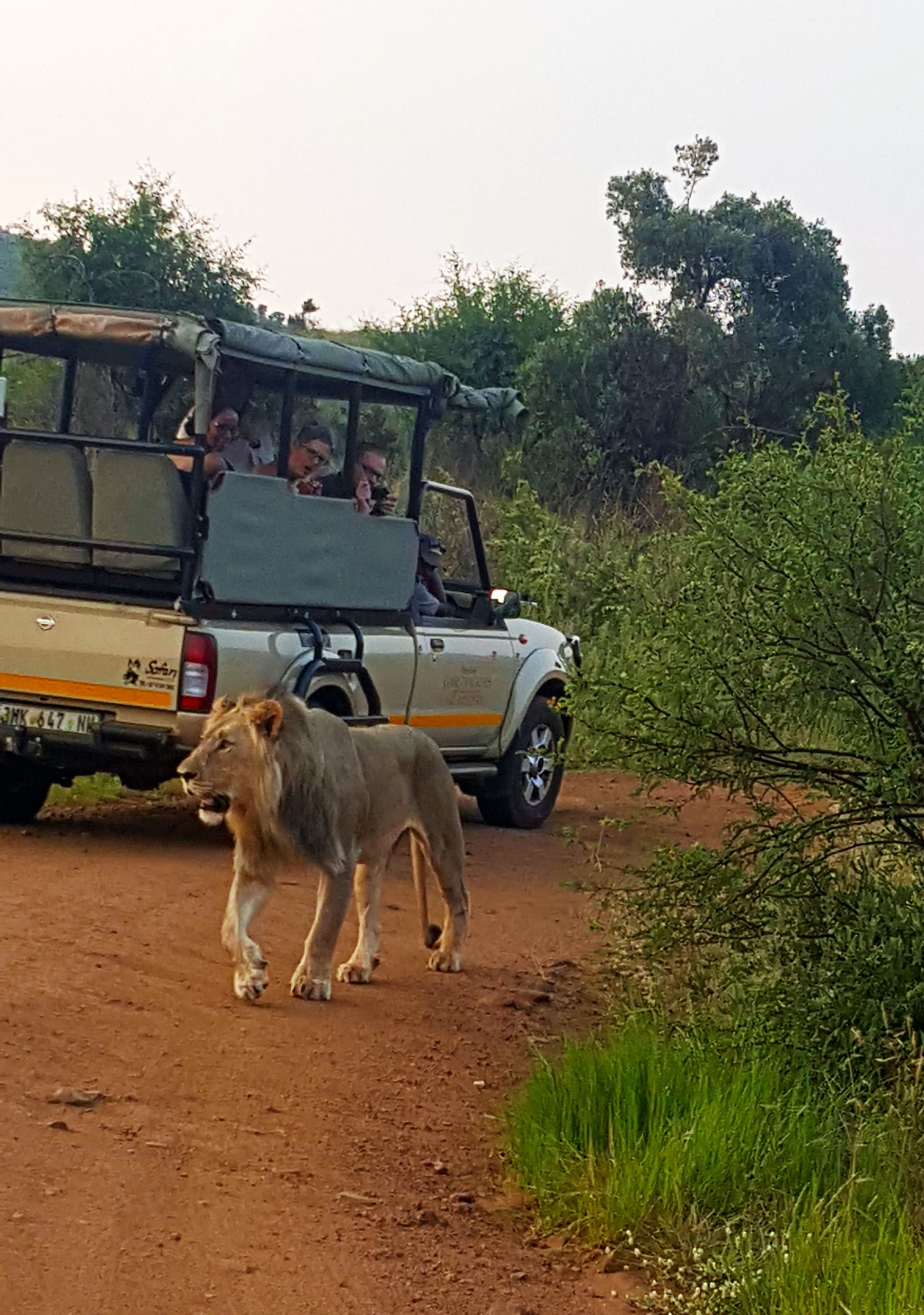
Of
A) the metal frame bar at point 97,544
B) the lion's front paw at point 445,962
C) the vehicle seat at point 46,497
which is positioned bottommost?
the lion's front paw at point 445,962

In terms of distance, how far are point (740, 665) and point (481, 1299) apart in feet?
8.76

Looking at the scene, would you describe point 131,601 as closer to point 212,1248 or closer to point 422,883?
point 422,883

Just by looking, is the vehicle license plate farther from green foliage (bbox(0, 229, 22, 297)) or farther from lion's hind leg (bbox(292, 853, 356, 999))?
green foliage (bbox(0, 229, 22, 297))

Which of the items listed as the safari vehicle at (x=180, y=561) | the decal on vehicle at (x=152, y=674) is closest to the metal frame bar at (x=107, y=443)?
the safari vehicle at (x=180, y=561)

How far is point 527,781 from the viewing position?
1237 cm

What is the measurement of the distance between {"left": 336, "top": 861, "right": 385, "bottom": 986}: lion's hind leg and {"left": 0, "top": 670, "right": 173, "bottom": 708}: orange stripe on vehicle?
1.88m

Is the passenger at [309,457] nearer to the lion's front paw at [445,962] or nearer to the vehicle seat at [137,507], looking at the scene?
the vehicle seat at [137,507]

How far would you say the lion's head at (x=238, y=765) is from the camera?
722 cm

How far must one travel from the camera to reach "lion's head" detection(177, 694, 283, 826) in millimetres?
7219

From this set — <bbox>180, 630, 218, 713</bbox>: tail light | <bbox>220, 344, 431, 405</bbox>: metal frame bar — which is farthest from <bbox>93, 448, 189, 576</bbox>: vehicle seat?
<bbox>220, 344, 431, 405</bbox>: metal frame bar

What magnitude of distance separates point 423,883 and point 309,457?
10.8 feet

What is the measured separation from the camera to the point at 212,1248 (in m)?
4.46

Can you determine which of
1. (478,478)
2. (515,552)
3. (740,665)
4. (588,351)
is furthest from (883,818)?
(588,351)

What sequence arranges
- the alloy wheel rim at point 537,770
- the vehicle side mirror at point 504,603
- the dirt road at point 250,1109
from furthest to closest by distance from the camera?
1. the alloy wheel rim at point 537,770
2. the vehicle side mirror at point 504,603
3. the dirt road at point 250,1109
